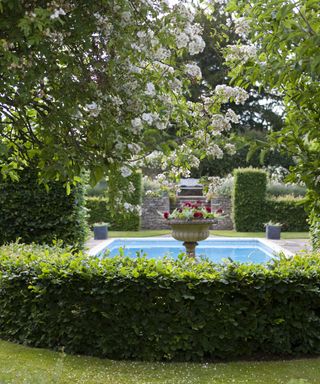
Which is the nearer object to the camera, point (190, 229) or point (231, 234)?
point (190, 229)

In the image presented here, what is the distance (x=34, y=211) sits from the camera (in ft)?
24.0

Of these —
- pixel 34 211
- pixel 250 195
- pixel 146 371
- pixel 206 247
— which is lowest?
pixel 146 371

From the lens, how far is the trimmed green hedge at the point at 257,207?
1634 centimetres

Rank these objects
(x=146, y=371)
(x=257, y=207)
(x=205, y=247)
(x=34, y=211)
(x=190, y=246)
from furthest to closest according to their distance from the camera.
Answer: (x=257, y=207)
(x=205, y=247)
(x=190, y=246)
(x=34, y=211)
(x=146, y=371)

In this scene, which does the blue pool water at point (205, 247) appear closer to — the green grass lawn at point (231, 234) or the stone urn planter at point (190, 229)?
the green grass lawn at point (231, 234)

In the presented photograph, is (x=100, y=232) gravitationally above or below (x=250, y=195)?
below

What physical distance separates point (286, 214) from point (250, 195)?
4.85ft

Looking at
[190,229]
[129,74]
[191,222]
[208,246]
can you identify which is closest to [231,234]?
[208,246]

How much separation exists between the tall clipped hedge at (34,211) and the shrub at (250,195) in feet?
31.8

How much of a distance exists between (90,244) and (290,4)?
Result: 11168 millimetres

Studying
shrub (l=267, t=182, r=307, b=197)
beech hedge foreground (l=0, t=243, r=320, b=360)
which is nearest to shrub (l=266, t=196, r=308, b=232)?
shrub (l=267, t=182, r=307, b=197)

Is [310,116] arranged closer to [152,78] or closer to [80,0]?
[152,78]

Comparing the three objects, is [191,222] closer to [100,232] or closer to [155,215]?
[100,232]

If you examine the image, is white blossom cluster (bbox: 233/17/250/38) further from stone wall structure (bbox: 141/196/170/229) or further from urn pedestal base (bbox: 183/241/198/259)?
stone wall structure (bbox: 141/196/170/229)
